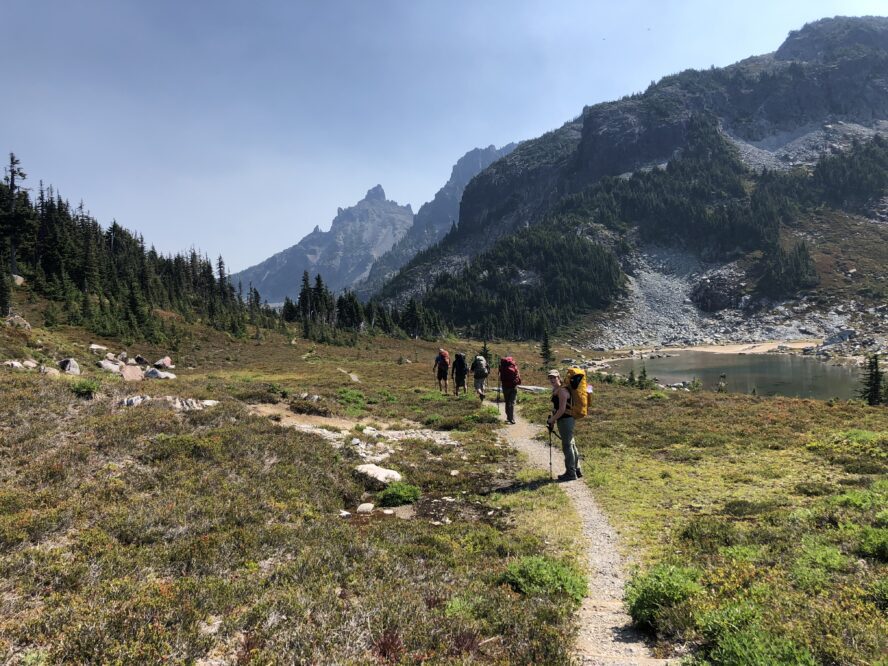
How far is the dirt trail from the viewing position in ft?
17.4

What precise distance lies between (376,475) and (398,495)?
1.65 metres

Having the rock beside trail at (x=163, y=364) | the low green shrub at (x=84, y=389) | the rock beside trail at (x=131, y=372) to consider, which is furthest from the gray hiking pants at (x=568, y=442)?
the rock beside trail at (x=163, y=364)

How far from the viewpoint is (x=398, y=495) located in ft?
38.0

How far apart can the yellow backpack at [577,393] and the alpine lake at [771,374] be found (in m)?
33.5

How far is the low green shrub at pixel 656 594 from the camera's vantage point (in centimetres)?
582

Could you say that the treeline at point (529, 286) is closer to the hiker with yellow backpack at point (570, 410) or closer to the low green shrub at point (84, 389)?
the hiker with yellow backpack at point (570, 410)

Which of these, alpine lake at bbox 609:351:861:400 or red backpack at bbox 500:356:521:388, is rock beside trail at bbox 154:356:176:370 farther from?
alpine lake at bbox 609:351:861:400

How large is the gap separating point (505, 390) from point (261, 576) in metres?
15.6

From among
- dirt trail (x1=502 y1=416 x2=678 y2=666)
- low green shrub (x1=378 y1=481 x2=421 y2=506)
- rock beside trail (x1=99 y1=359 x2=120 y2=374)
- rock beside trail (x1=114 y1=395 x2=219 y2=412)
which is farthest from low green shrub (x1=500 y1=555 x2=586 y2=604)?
rock beside trail (x1=99 y1=359 x2=120 y2=374)

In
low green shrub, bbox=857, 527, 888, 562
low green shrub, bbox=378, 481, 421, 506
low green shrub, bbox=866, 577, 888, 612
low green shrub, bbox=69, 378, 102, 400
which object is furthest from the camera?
low green shrub, bbox=69, 378, 102, 400

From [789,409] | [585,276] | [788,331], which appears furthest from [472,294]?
[789,409]

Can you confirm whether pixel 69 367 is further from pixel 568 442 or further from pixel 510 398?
pixel 568 442

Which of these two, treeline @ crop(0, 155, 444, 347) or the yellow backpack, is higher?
treeline @ crop(0, 155, 444, 347)

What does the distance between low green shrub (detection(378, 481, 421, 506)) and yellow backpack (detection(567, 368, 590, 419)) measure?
5261mm
